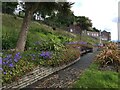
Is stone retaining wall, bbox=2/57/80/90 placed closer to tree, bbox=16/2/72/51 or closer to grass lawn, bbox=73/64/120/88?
grass lawn, bbox=73/64/120/88

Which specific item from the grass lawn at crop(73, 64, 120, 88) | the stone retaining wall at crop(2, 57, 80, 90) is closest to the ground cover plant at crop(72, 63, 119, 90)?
the grass lawn at crop(73, 64, 120, 88)

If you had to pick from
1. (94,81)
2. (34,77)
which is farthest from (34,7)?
(94,81)

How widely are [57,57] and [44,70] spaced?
1.51 metres

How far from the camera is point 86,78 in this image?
7344mm

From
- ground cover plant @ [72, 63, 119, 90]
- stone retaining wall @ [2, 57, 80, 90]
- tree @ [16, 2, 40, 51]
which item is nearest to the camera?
stone retaining wall @ [2, 57, 80, 90]

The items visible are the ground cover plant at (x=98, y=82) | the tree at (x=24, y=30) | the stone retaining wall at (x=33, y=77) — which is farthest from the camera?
the tree at (x=24, y=30)

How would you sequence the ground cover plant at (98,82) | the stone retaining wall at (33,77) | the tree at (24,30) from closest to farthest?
the stone retaining wall at (33,77) < the ground cover plant at (98,82) < the tree at (24,30)

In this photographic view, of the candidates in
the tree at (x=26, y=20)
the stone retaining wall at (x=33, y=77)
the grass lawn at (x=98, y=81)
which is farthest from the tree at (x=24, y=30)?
the grass lawn at (x=98, y=81)

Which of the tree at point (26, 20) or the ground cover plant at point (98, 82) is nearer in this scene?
the ground cover plant at point (98, 82)

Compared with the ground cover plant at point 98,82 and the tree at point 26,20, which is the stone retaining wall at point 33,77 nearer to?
the ground cover plant at point 98,82

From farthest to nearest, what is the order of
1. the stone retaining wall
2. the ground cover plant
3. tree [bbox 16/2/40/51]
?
tree [bbox 16/2/40/51]
the ground cover plant
the stone retaining wall

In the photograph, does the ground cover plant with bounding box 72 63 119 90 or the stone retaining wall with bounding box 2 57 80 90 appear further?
the ground cover plant with bounding box 72 63 119 90

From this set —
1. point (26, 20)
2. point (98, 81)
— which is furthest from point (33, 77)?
point (26, 20)

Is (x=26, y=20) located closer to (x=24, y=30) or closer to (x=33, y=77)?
(x=24, y=30)
